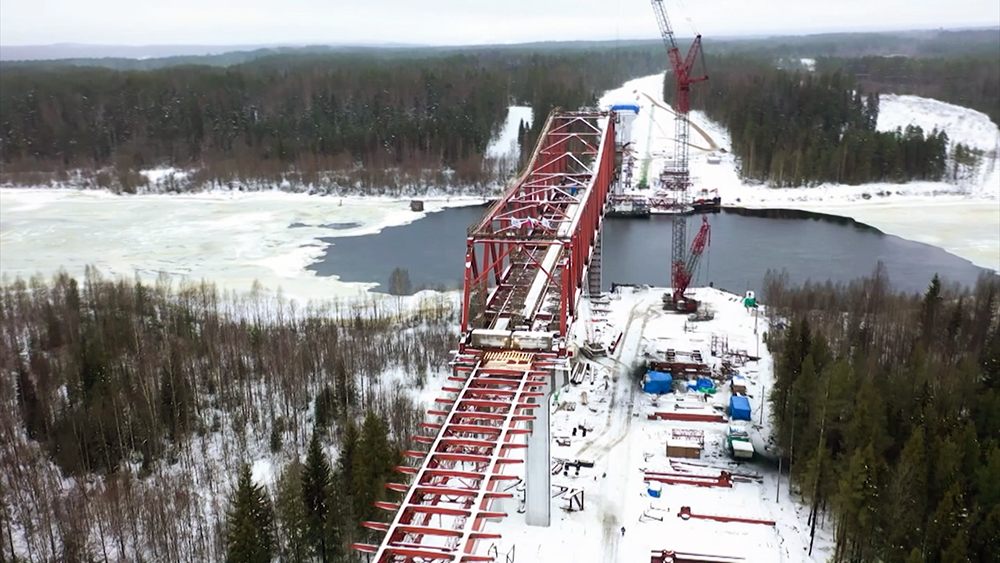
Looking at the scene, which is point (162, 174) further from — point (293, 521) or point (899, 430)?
point (899, 430)

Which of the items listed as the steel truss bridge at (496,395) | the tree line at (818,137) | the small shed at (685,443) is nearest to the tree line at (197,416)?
the steel truss bridge at (496,395)

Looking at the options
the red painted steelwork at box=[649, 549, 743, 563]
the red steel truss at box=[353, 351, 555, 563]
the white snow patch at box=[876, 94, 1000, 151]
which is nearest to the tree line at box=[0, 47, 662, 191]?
the white snow patch at box=[876, 94, 1000, 151]

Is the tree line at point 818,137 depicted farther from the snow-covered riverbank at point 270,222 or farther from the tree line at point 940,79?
the tree line at point 940,79

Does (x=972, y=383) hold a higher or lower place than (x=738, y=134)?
lower

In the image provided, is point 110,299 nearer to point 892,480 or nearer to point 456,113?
point 892,480

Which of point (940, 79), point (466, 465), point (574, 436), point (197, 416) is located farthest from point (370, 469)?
point (940, 79)

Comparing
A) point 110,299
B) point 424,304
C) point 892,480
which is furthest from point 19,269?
point 892,480
